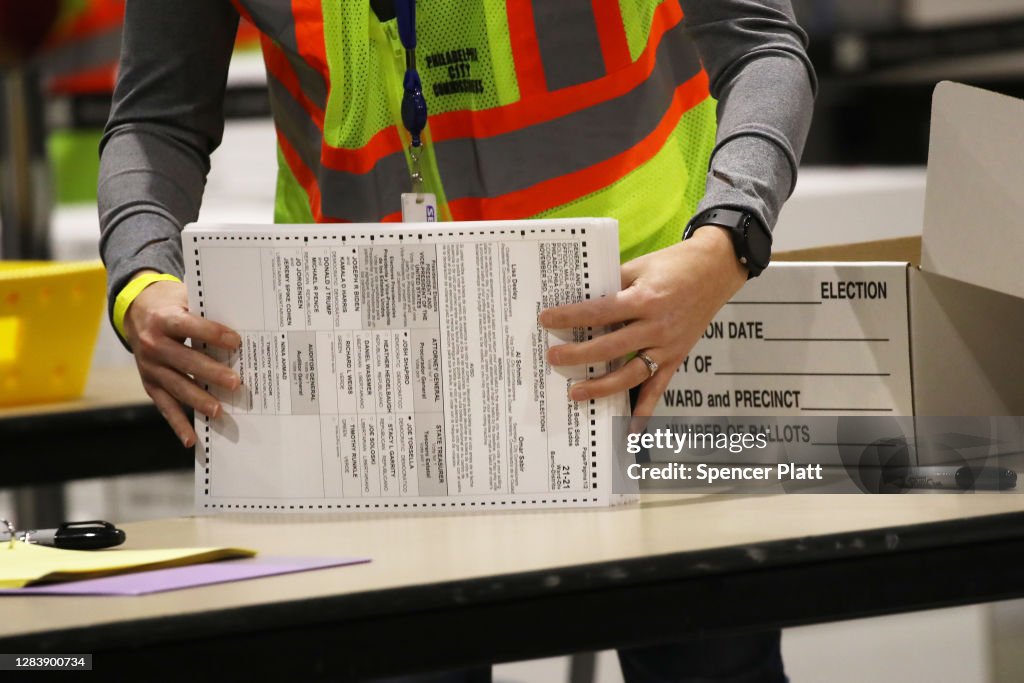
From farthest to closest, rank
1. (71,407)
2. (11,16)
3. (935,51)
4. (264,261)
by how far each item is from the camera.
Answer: (935,51) < (11,16) < (71,407) < (264,261)

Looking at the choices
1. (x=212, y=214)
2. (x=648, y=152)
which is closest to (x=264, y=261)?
(x=648, y=152)

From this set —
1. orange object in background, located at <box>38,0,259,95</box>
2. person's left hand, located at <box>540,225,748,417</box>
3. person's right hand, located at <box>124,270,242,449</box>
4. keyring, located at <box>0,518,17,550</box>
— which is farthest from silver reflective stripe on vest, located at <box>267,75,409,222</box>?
orange object in background, located at <box>38,0,259,95</box>

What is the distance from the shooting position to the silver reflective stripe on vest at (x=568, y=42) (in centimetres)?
139

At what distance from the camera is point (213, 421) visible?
4.11ft

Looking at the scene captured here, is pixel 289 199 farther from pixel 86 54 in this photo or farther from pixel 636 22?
pixel 86 54

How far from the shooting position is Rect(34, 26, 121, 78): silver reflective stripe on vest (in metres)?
3.41

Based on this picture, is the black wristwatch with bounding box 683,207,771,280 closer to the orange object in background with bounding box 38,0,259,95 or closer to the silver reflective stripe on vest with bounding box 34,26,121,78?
the orange object in background with bounding box 38,0,259,95

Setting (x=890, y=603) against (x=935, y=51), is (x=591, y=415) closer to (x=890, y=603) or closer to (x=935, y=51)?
(x=890, y=603)

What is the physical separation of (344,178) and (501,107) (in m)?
0.18

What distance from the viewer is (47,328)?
6.72 ft

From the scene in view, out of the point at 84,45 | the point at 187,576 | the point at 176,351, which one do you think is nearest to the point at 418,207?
the point at 176,351

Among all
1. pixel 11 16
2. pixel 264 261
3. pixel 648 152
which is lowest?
pixel 264 261

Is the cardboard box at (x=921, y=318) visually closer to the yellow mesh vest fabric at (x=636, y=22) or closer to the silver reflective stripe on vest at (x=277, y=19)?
the yellow mesh vest fabric at (x=636, y=22)

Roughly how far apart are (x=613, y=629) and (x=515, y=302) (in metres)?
0.30
